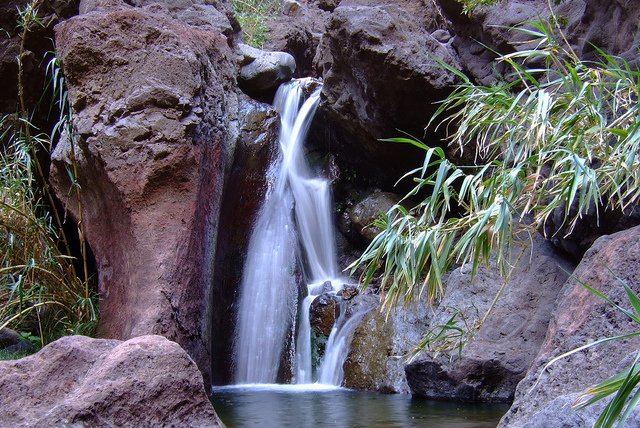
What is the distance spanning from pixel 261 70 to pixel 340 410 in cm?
562

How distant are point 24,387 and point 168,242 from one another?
2013mm

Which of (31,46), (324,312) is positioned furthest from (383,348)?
(31,46)

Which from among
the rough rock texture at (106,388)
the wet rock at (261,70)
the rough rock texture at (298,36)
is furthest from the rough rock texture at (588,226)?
the rough rock texture at (298,36)

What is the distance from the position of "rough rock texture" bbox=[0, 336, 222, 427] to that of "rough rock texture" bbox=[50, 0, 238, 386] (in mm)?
1410

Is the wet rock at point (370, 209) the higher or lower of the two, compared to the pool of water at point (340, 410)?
higher

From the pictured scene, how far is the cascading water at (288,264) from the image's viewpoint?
741 cm

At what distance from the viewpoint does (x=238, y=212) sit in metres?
8.01

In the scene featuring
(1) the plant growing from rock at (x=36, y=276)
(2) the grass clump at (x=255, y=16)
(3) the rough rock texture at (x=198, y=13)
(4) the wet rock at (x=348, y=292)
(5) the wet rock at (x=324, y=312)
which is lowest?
(5) the wet rock at (x=324, y=312)

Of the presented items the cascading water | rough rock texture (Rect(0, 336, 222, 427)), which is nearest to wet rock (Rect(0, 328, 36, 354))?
the cascading water

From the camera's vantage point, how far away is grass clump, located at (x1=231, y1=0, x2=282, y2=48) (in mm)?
11539

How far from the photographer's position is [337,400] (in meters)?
5.93

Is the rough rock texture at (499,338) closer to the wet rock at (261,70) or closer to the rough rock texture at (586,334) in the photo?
the rough rock texture at (586,334)

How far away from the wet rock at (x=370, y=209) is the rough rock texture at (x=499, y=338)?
8.39 ft

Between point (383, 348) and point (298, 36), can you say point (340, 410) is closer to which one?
point (383, 348)
